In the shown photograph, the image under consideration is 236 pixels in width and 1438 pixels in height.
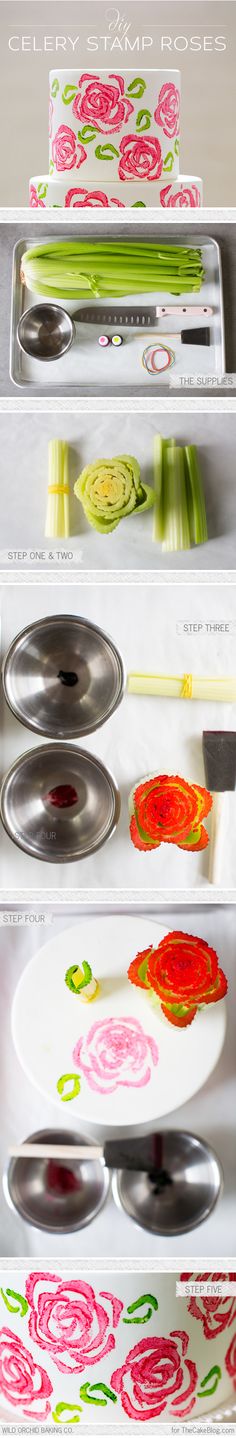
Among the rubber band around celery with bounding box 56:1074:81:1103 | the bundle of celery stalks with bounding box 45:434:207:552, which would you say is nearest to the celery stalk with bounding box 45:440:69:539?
the bundle of celery stalks with bounding box 45:434:207:552

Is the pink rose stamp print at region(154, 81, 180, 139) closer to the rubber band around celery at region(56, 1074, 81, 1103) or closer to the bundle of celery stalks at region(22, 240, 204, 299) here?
the bundle of celery stalks at region(22, 240, 204, 299)

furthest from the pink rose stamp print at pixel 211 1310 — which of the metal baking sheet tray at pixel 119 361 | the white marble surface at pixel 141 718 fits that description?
the metal baking sheet tray at pixel 119 361

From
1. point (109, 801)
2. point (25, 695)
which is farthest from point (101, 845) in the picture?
point (25, 695)

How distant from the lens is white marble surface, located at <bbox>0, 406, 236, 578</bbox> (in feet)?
2.88

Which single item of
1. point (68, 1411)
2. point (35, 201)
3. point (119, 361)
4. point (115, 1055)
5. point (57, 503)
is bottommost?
point (68, 1411)

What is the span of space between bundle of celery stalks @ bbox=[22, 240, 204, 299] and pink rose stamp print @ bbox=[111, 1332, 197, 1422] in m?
0.87

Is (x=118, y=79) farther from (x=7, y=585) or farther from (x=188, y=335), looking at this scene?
(x=7, y=585)

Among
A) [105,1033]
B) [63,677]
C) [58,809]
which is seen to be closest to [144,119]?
[63,677]

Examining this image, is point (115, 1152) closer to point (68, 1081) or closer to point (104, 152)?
point (68, 1081)

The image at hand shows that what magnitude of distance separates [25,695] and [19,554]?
0.12 metres

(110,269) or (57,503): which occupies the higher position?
(110,269)

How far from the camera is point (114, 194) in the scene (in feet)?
2.79

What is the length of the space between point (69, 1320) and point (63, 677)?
1.75 ft

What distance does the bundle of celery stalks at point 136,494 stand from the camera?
2.82 ft
